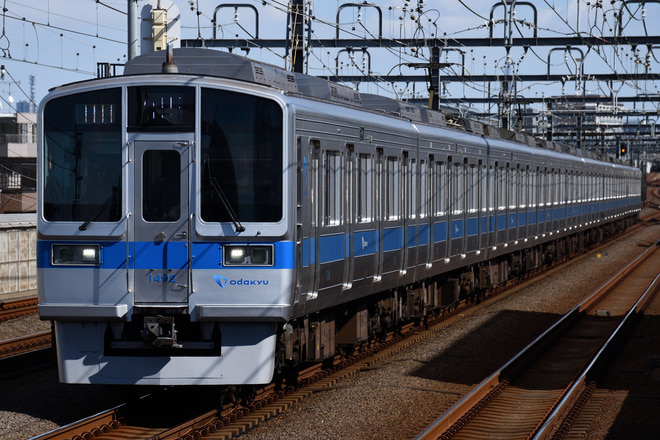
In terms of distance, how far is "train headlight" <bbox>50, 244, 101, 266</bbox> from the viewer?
345 inches

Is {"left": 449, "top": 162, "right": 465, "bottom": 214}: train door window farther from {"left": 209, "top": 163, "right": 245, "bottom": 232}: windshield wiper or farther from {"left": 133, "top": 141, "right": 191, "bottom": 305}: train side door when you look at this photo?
{"left": 133, "top": 141, "right": 191, "bottom": 305}: train side door

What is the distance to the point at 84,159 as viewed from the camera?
8.84 meters

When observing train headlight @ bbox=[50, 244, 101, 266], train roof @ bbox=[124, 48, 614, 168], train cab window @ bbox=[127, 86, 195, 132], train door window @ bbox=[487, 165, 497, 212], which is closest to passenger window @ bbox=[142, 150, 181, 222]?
train cab window @ bbox=[127, 86, 195, 132]

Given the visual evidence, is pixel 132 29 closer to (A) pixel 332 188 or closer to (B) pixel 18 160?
(A) pixel 332 188

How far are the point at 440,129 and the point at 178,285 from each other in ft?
24.2

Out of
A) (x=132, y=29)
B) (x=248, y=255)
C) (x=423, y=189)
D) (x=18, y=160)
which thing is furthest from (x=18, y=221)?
(x=18, y=160)

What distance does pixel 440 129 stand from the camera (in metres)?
15.2

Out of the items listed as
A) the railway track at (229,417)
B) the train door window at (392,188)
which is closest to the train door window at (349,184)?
the train door window at (392,188)

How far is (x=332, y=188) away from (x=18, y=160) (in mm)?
41500

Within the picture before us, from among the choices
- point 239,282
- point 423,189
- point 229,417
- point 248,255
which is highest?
point 423,189

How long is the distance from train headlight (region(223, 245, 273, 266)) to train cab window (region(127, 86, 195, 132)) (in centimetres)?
109

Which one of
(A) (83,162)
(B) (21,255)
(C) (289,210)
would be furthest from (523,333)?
(B) (21,255)

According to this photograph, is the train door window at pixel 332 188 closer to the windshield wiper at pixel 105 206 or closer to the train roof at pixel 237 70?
the train roof at pixel 237 70

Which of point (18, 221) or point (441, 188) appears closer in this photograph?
point (441, 188)
